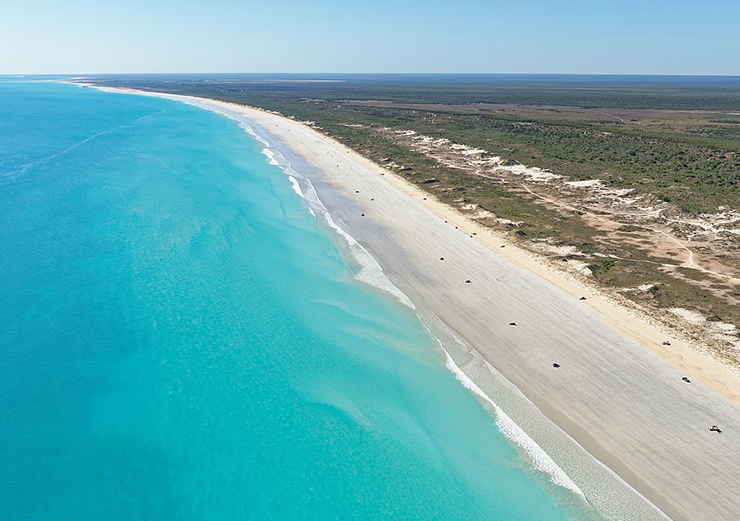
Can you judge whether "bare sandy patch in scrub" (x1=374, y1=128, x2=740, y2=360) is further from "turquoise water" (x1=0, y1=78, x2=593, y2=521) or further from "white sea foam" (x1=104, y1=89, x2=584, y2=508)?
"turquoise water" (x1=0, y1=78, x2=593, y2=521)

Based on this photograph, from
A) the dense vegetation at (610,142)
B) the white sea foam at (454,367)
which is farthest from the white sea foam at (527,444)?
the dense vegetation at (610,142)

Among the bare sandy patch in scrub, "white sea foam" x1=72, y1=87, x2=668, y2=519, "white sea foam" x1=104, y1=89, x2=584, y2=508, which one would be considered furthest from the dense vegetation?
"white sea foam" x1=72, y1=87, x2=668, y2=519

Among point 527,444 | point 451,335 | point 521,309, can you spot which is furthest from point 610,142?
point 527,444

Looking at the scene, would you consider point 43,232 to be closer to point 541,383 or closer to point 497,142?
point 541,383

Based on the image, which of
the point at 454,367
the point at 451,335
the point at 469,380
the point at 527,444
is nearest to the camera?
the point at 527,444

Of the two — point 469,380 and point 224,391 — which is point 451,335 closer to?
point 469,380

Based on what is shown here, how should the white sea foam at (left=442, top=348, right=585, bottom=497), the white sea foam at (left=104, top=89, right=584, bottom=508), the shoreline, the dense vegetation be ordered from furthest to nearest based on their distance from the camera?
the dense vegetation
the shoreline
the white sea foam at (left=104, top=89, right=584, bottom=508)
the white sea foam at (left=442, top=348, right=585, bottom=497)

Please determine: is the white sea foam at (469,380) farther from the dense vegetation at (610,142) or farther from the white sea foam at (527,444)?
the dense vegetation at (610,142)

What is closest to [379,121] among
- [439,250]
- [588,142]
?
[588,142]
